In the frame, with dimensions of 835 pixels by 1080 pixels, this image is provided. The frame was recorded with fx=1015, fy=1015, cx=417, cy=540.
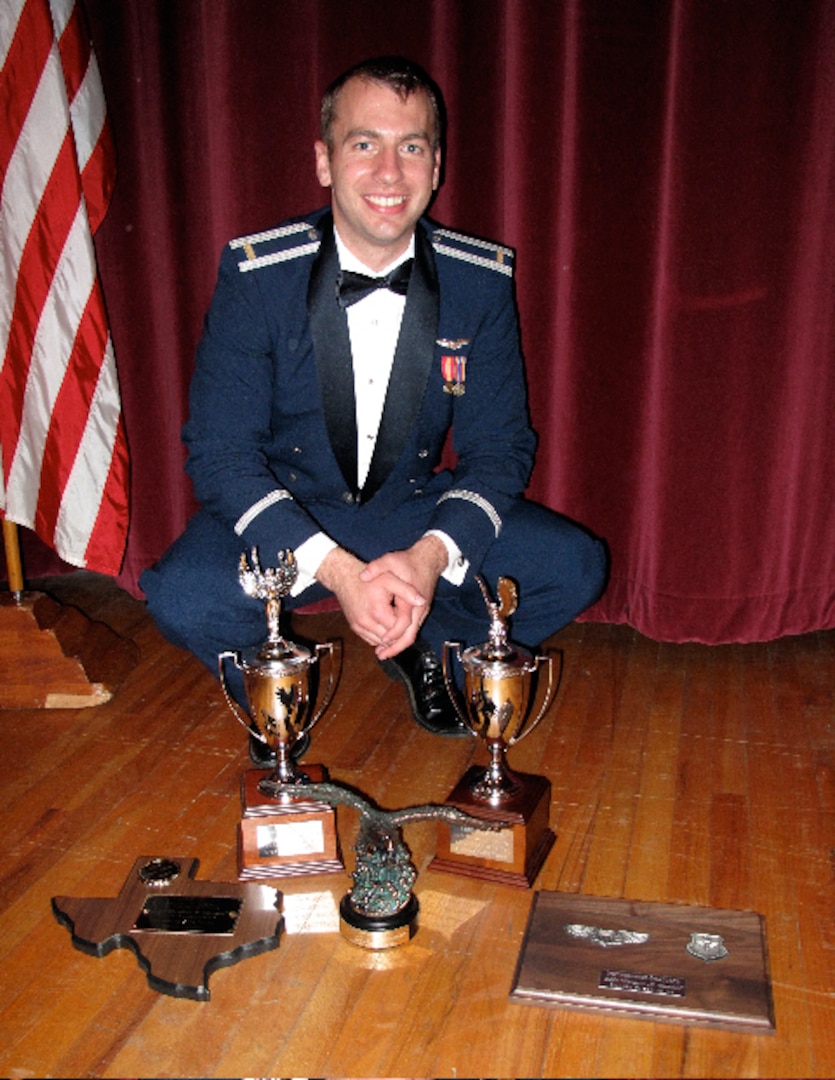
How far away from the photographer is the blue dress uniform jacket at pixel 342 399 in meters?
1.84

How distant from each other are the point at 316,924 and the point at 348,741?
58 cm

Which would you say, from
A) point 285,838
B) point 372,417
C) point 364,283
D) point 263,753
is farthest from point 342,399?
point 285,838

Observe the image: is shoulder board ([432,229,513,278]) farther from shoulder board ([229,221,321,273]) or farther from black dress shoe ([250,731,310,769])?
black dress shoe ([250,731,310,769])

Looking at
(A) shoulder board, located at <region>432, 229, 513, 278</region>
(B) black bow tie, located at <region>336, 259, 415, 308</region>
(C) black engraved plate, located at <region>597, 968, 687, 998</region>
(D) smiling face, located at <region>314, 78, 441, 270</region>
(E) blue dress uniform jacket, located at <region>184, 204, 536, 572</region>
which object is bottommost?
(C) black engraved plate, located at <region>597, 968, 687, 998</region>

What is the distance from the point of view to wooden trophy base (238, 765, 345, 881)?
151 centimetres

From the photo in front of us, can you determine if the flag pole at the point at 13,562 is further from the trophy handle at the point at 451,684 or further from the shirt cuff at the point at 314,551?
the trophy handle at the point at 451,684

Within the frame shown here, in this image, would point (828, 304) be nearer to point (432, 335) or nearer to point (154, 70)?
point (432, 335)

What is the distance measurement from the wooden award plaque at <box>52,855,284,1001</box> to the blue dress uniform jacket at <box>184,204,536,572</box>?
0.57 meters

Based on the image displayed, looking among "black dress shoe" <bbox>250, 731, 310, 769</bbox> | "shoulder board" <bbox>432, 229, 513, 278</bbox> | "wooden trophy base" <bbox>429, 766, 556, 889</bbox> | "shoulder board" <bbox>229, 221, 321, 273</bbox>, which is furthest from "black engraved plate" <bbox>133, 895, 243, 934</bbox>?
"shoulder board" <bbox>432, 229, 513, 278</bbox>

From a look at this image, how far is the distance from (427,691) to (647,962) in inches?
32.6

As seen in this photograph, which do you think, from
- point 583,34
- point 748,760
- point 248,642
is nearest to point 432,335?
point 248,642

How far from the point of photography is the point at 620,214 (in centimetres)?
228

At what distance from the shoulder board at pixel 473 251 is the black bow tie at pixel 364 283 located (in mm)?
119

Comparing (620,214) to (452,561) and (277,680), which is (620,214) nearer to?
(452,561)
